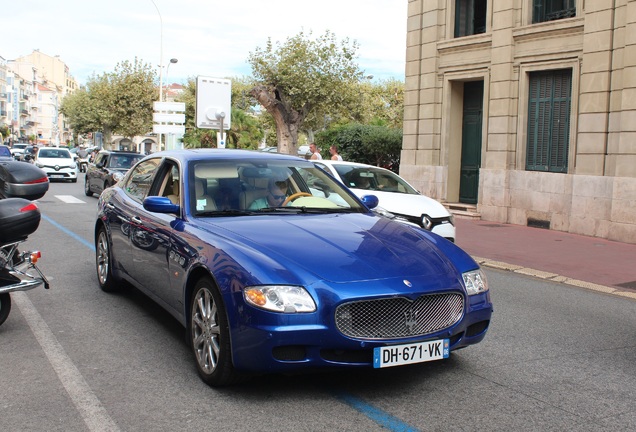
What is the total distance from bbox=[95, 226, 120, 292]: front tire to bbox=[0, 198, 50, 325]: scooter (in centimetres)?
129

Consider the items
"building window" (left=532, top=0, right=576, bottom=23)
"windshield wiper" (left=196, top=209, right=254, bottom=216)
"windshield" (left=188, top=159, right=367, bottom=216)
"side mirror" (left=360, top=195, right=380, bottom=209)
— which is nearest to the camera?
"windshield wiper" (left=196, top=209, right=254, bottom=216)

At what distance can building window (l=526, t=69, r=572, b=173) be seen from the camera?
650 inches

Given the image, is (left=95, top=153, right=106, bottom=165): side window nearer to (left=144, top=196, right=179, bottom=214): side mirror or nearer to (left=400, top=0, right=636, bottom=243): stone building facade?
(left=400, top=0, right=636, bottom=243): stone building facade

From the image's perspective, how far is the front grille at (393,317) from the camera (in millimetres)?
4125

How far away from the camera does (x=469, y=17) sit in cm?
1958

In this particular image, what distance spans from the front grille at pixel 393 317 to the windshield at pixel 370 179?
324 inches

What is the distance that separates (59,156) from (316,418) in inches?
1228

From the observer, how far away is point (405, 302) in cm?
425

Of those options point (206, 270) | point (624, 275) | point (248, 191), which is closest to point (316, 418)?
point (206, 270)

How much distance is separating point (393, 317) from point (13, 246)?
3.46 m

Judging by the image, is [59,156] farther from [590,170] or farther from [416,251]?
[416,251]

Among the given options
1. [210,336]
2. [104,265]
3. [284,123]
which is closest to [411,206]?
[104,265]

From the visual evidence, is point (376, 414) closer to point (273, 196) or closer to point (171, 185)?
point (273, 196)

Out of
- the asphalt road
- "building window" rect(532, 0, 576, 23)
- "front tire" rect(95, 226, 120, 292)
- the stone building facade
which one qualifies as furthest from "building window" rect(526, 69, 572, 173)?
"front tire" rect(95, 226, 120, 292)
